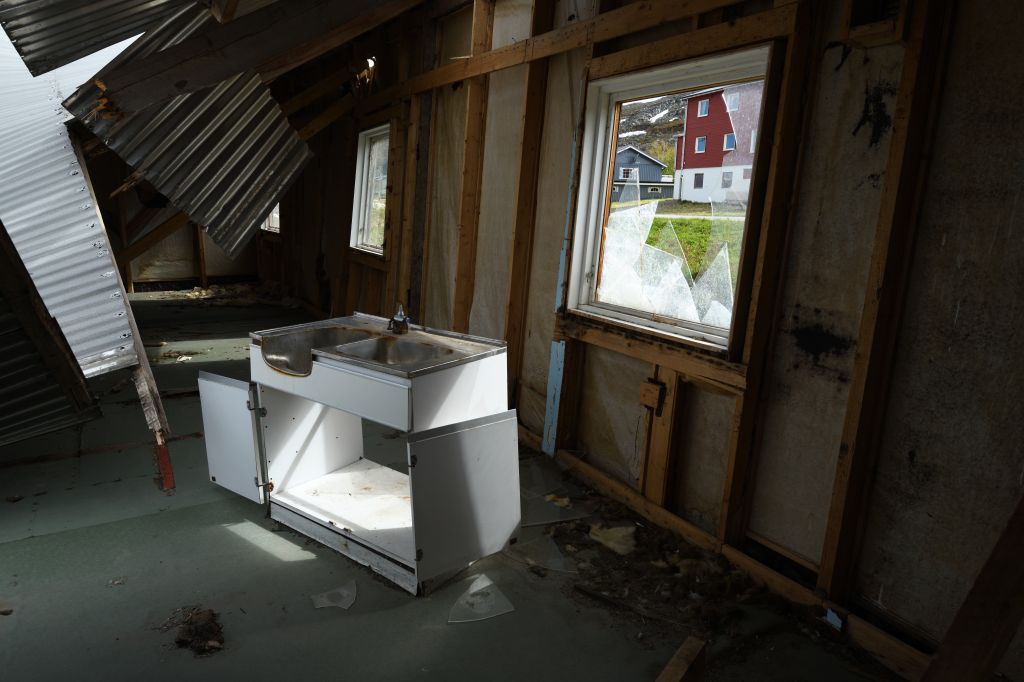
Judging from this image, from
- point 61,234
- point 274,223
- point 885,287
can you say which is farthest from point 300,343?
point 274,223

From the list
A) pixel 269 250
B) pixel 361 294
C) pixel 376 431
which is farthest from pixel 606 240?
pixel 269 250

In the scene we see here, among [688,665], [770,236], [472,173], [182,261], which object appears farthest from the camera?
[182,261]

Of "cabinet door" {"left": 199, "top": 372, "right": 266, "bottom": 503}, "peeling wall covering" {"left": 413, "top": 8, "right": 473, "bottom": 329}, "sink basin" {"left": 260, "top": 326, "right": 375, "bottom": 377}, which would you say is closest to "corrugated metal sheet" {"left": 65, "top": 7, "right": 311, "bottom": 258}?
"sink basin" {"left": 260, "top": 326, "right": 375, "bottom": 377}

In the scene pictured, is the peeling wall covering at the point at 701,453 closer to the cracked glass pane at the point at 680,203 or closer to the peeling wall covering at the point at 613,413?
the peeling wall covering at the point at 613,413

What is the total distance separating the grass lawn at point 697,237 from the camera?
2.73 metres

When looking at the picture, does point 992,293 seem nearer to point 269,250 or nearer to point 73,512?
point 73,512

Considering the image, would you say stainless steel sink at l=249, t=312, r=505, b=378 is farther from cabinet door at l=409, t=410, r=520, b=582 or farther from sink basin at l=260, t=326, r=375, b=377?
cabinet door at l=409, t=410, r=520, b=582

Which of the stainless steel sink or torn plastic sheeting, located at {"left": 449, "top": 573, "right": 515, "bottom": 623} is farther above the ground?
the stainless steel sink

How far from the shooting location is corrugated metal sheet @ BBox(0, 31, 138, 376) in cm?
217

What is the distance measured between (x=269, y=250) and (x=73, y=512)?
714 cm

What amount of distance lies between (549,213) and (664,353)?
1.23 metres

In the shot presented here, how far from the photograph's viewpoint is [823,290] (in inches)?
91.6

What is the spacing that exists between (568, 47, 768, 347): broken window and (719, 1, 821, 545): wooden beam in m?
0.15

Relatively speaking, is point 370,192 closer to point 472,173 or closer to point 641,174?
point 472,173
